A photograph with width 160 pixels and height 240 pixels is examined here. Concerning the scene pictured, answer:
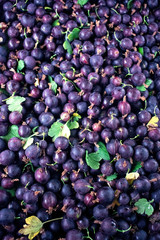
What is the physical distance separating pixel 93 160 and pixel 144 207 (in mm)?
338

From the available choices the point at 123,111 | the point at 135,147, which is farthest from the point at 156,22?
the point at 135,147

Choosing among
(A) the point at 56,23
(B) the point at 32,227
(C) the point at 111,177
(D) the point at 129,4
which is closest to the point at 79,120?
(C) the point at 111,177

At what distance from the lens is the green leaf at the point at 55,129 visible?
1265mm

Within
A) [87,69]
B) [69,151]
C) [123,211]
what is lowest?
[123,211]

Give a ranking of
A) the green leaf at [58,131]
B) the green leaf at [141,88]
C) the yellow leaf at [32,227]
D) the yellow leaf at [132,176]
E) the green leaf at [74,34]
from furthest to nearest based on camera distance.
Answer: the green leaf at [74,34]
the green leaf at [141,88]
the green leaf at [58,131]
the yellow leaf at [132,176]
the yellow leaf at [32,227]

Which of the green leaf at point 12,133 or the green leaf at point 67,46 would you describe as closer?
the green leaf at point 12,133

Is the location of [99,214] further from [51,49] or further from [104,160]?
[51,49]

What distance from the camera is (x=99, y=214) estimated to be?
3.39ft

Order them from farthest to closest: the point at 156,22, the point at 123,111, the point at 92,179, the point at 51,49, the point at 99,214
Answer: the point at 156,22
the point at 51,49
the point at 123,111
the point at 92,179
the point at 99,214

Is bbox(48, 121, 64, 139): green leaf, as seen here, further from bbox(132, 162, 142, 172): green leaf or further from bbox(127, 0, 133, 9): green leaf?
bbox(127, 0, 133, 9): green leaf

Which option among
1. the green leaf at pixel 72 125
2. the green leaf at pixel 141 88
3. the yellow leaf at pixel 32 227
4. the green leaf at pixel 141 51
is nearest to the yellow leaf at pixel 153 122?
the green leaf at pixel 141 88

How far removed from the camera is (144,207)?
109cm

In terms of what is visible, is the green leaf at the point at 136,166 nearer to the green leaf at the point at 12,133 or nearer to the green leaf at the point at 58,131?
the green leaf at the point at 58,131

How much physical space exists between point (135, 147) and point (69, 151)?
37 centimetres
